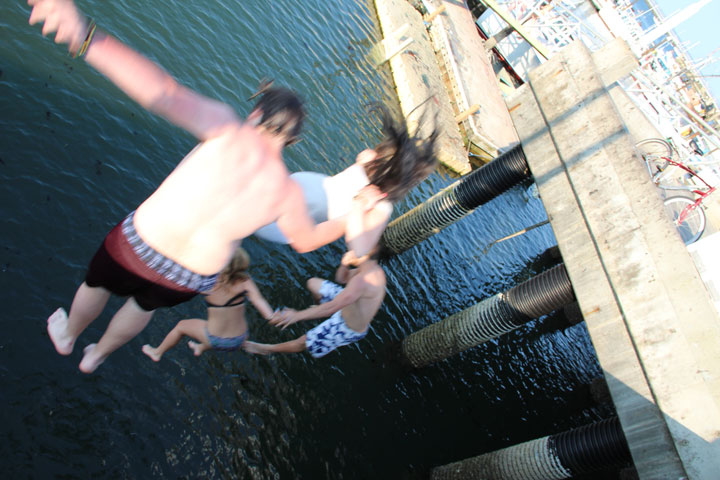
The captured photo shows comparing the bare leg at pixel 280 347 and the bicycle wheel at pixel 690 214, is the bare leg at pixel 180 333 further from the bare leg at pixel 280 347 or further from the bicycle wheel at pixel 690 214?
the bicycle wheel at pixel 690 214

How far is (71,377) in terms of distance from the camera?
408 centimetres

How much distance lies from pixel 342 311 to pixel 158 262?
2.54m

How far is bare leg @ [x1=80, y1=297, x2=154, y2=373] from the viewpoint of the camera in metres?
3.37

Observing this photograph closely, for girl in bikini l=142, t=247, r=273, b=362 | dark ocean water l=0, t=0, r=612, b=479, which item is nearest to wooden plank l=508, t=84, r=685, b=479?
dark ocean water l=0, t=0, r=612, b=479

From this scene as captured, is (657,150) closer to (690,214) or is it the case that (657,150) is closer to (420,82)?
(690,214)

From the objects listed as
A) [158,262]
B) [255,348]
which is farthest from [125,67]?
→ [255,348]

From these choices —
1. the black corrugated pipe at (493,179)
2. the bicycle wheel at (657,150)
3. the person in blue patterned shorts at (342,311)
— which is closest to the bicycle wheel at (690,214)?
the bicycle wheel at (657,150)

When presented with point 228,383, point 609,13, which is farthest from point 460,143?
point 609,13

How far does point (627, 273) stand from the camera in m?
5.35

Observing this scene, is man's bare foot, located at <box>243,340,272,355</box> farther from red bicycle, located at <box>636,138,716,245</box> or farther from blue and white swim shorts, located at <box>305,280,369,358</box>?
red bicycle, located at <box>636,138,716,245</box>

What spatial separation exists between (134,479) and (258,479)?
1.19 m

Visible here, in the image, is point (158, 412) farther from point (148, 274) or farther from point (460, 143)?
point (460, 143)

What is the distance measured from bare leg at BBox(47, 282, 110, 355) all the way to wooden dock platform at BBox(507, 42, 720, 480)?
517 centimetres

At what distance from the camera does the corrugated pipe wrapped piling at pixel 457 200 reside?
7836 mm
